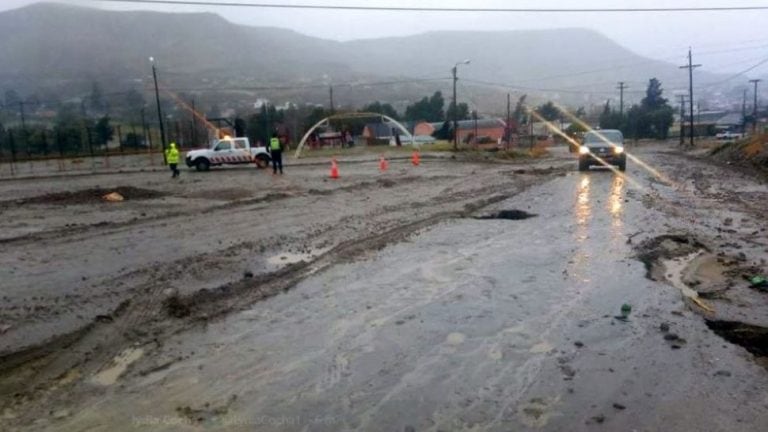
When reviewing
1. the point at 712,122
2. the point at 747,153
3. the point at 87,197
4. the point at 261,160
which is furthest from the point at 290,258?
the point at 712,122

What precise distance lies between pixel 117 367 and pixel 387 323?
2.76m

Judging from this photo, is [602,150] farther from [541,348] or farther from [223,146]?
[541,348]

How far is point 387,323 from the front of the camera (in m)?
7.02

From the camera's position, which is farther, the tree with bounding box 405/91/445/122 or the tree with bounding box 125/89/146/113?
the tree with bounding box 125/89/146/113

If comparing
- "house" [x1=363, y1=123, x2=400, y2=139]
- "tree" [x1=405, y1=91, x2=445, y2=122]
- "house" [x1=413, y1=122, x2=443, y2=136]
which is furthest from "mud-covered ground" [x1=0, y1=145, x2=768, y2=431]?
"tree" [x1=405, y1=91, x2=445, y2=122]

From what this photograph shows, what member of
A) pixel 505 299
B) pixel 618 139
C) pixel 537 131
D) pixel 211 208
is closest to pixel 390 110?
pixel 537 131

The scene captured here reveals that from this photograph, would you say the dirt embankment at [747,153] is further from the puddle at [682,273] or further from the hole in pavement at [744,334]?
the hole in pavement at [744,334]

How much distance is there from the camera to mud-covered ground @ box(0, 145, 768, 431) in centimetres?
496

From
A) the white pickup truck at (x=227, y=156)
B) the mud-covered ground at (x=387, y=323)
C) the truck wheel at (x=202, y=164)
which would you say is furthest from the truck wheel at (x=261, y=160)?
the mud-covered ground at (x=387, y=323)

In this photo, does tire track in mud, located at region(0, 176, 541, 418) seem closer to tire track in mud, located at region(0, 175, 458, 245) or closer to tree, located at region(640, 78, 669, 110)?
tire track in mud, located at region(0, 175, 458, 245)

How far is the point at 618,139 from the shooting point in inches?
1123

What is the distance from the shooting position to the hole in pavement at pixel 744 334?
6.18 metres

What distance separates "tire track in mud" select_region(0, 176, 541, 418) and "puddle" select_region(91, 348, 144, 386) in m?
0.10

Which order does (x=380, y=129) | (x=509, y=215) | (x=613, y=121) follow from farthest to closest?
(x=613, y=121) → (x=380, y=129) → (x=509, y=215)
